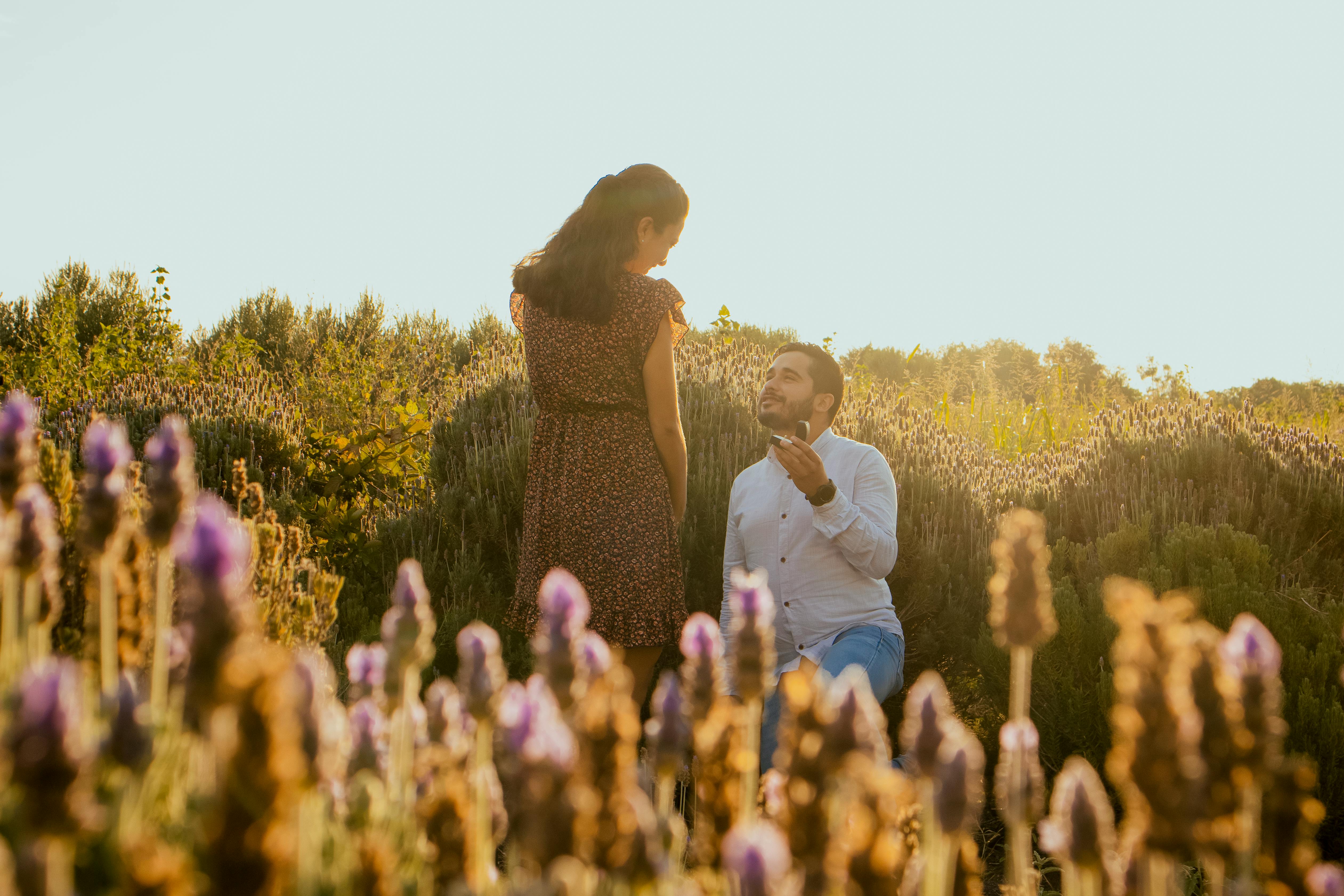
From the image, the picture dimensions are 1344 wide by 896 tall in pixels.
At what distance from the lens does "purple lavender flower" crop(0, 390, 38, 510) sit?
925 millimetres

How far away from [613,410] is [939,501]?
245cm

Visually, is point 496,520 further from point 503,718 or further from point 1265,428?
point 1265,428

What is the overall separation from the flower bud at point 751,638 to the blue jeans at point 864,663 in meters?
2.50

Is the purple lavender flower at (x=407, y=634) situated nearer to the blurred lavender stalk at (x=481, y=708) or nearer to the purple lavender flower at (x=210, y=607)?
the blurred lavender stalk at (x=481, y=708)

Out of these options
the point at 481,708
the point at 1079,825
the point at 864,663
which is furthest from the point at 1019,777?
the point at 864,663

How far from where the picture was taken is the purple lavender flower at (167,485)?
90 cm

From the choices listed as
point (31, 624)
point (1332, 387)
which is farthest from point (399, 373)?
point (1332, 387)

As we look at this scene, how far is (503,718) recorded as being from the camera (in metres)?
0.81

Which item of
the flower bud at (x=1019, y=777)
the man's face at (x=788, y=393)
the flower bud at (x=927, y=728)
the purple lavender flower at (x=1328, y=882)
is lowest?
the purple lavender flower at (x=1328, y=882)

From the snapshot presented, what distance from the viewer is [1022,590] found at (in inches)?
36.9

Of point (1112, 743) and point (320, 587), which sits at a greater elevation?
point (320, 587)

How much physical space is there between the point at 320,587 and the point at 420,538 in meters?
2.92

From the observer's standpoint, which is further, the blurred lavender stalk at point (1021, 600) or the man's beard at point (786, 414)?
the man's beard at point (786, 414)

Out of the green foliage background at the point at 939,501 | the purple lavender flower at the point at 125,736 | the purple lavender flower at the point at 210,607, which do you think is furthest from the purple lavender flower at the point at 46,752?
the green foliage background at the point at 939,501
